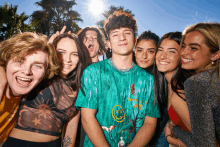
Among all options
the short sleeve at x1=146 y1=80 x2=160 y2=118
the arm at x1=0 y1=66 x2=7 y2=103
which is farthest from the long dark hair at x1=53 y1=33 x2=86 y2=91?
the short sleeve at x1=146 y1=80 x2=160 y2=118

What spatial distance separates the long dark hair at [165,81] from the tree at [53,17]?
107 cm

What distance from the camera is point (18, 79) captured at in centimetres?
114

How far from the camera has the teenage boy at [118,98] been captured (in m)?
1.17

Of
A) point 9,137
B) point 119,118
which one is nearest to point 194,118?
point 119,118

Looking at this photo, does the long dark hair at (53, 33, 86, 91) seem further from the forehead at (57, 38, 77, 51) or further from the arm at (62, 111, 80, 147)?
the arm at (62, 111, 80, 147)

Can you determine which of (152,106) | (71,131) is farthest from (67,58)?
(152,106)

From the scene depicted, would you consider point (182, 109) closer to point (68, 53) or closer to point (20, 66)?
point (68, 53)

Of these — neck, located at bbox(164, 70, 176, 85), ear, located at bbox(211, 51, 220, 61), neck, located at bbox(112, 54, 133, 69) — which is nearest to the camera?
ear, located at bbox(211, 51, 220, 61)

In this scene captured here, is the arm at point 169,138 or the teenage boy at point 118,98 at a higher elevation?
the teenage boy at point 118,98

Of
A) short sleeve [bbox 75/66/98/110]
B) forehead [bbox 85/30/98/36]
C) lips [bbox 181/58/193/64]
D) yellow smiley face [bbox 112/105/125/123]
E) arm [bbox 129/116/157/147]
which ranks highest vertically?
forehead [bbox 85/30/98/36]

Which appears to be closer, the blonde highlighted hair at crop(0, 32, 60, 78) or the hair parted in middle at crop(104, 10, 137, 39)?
the blonde highlighted hair at crop(0, 32, 60, 78)

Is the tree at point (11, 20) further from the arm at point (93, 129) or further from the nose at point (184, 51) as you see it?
the nose at point (184, 51)

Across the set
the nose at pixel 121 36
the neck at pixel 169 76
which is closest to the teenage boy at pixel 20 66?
the nose at pixel 121 36

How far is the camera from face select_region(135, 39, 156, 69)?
1429 millimetres
